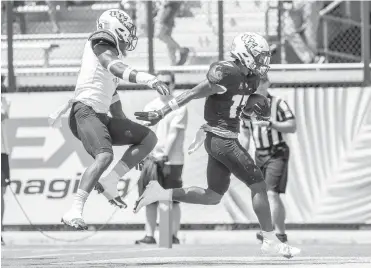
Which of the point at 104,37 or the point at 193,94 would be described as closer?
the point at 104,37

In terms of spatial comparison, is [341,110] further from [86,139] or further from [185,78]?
[86,139]

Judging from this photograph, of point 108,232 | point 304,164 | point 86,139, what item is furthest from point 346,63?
point 86,139

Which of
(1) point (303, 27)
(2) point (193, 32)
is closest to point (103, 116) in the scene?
(2) point (193, 32)

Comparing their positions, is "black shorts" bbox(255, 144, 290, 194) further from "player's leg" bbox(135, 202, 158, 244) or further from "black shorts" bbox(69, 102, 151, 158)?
"black shorts" bbox(69, 102, 151, 158)

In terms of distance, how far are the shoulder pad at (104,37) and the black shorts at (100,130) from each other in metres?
0.60

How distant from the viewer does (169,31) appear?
15.2 meters

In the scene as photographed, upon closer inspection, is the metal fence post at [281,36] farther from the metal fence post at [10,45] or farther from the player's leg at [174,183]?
the metal fence post at [10,45]

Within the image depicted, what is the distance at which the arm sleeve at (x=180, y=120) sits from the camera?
534 inches

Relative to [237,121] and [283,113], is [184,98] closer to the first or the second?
[237,121]

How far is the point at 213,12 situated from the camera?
15023 mm

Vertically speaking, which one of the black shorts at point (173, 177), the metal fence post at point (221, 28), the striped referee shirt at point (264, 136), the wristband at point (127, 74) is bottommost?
the black shorts at point (173, 177)

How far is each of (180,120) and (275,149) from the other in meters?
1.21

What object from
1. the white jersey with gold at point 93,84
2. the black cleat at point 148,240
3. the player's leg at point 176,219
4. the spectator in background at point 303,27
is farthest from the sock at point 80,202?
the spectator in background at point 303,27

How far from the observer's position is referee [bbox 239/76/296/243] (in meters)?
12.9
